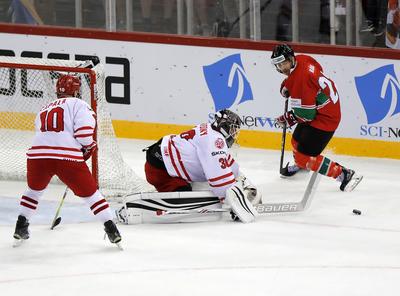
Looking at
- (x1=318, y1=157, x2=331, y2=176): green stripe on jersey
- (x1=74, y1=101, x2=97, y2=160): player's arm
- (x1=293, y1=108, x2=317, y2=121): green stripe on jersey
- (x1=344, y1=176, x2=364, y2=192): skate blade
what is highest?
(x1=74, y1=101, x2=97, y2=160): player's arm

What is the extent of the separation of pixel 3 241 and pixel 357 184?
99.6 inches

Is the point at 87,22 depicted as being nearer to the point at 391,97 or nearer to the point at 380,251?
the point at 391,97

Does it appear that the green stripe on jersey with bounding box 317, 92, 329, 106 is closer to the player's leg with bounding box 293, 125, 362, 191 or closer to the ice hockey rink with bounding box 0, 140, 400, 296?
the player's leg with bounding box 293, 125, 362, 191

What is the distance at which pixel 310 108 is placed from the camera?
8117 millimetres

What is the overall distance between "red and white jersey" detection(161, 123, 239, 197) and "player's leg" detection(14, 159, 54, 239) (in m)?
0.91

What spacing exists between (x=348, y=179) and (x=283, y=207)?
784mm

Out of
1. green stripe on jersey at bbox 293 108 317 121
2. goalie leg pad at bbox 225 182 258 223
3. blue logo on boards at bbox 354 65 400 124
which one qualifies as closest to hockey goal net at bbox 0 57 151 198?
goalie leg pad at bbox 225 182 258 223

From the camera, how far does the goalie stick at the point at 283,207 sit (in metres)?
7.51

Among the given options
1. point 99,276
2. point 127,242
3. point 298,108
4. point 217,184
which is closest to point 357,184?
point 298,108

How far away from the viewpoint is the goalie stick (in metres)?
7.51

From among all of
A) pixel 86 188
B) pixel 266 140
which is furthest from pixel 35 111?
pixel 86 188

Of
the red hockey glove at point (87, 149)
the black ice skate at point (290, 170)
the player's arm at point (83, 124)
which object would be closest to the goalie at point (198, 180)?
the red hockey glove at point (87, 149)

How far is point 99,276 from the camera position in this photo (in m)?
6.39

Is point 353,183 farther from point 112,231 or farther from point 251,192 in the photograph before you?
point 112,231
